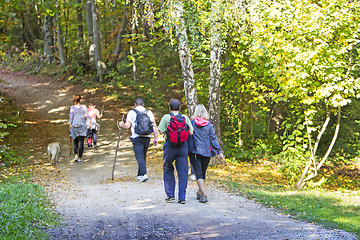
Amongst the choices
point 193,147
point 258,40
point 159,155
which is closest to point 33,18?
point 159,155

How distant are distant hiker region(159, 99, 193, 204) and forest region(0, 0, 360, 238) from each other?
143 inches

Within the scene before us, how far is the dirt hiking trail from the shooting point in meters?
5.02

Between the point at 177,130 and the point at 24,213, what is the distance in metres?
2.81

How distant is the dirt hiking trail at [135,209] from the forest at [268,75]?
3684mm

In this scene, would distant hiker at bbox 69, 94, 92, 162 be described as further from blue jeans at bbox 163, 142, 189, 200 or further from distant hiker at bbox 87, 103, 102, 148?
blue jeans at bbox 163, 142, 189, 200

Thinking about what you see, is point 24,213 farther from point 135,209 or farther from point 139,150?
point 139,150

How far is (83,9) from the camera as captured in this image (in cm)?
2761

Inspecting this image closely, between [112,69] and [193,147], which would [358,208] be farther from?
[112,69]

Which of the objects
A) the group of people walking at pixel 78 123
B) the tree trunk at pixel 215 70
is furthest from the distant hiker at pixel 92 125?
the tree trunk at pixel 215 70

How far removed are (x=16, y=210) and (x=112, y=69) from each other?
18464 mm

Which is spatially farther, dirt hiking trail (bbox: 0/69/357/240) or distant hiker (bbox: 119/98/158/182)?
distant hiker (bbox: 119/98/158/182)

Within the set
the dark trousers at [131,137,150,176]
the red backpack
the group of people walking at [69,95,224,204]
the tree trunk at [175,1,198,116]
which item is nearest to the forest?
the tree trunk at [175,1,198,116]

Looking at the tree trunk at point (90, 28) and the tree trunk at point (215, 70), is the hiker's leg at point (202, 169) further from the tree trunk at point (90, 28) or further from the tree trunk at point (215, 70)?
the tree trunk at point (90, 28)

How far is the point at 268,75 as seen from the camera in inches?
500
